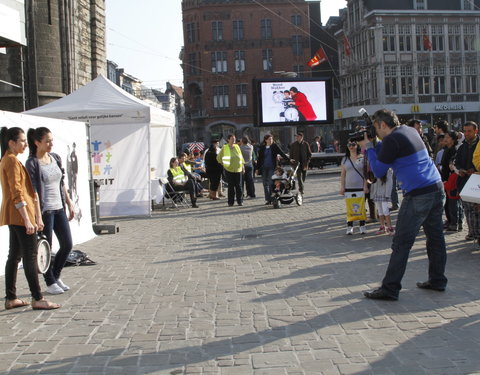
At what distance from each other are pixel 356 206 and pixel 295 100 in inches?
815

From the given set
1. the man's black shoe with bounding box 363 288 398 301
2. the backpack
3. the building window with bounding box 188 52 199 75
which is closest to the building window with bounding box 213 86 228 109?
the building window with bounding box 188 52 199 75

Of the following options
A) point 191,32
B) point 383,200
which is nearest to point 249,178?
point 383,200

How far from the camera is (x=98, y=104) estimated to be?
14133mm

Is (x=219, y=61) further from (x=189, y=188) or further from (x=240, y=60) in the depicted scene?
(x=189, y=188)

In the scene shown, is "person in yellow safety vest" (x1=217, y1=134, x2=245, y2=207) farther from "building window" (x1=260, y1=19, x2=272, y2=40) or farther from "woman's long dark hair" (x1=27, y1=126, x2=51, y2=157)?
"building window" (x1=260, y1=19, x2=272, y2=40)

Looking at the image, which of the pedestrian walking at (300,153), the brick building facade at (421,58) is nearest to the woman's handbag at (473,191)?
the pedestrian walking at (300,153)

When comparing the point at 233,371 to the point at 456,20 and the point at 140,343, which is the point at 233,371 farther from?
the point at 456,20

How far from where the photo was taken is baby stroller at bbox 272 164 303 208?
52.3ft

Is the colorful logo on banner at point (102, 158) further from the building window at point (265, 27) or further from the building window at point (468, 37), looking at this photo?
the building window at point (265, 27)

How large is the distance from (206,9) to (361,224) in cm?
6350

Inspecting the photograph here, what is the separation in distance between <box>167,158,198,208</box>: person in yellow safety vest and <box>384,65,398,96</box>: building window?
43158mm

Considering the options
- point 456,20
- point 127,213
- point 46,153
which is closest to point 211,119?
point 456,20

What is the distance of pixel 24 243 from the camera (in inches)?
243

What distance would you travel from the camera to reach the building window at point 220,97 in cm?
7056
